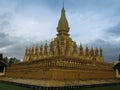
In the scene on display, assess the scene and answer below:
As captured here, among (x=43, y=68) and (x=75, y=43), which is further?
(x=75, y=43)

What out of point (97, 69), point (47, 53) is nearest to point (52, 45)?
point (47, 53)

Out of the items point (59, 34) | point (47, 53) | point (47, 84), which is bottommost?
point (47, 84)

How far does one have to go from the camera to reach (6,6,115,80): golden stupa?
65.2 ft

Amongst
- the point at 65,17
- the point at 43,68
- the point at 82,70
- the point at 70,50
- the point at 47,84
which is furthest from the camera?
the point at 65,17

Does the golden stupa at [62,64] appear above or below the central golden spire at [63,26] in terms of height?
below

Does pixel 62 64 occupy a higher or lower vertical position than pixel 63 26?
lower

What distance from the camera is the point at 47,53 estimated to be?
33.3m

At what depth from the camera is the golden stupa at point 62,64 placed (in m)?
19.9

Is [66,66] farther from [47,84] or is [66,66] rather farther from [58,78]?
[47,84]

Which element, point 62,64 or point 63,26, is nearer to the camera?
point 62,64

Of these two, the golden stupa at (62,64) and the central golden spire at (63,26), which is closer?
the golden stupa at (62,64)

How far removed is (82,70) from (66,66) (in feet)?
11.1

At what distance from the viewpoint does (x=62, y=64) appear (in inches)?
786

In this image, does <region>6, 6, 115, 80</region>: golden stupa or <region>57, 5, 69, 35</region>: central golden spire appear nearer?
<region>6, 6, 115, 80</region>: golden stupa
